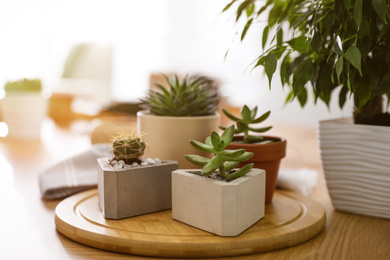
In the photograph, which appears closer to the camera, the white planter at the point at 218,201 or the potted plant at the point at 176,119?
the white planter at the point at 218,201

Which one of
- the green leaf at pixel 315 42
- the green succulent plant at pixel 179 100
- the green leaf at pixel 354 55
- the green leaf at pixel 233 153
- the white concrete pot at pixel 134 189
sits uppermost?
the green leaf at pixel 315 42

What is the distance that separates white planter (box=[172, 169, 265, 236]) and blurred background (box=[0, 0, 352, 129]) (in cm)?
482

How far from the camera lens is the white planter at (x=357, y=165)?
0.83 meters

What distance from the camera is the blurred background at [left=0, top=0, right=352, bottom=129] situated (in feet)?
18.8

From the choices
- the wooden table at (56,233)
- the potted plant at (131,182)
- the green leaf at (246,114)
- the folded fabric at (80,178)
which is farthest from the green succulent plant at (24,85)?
the green leaf at (246,114)

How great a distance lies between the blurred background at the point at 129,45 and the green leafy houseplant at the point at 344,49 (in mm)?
4687

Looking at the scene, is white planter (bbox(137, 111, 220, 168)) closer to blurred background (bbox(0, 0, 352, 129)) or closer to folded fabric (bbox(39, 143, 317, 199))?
folded fabric (bbox(39, 143, 317, 199))

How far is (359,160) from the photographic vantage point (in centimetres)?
86

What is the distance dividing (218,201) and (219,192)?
0.01 m

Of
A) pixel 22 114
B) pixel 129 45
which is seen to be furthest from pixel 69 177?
pixel 129 45

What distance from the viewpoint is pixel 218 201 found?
2.19 ft

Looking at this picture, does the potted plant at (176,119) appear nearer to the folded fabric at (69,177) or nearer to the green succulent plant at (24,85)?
the folded fabric at (69,177)

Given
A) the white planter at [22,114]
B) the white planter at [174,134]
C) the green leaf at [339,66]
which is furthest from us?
the white planter at [22,114]

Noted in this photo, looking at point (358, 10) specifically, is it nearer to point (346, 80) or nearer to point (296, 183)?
point (346, 80)
